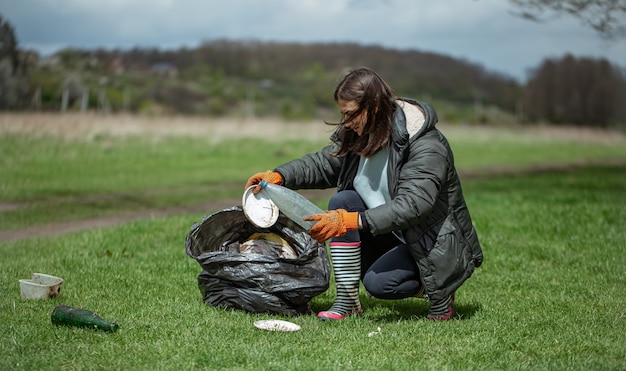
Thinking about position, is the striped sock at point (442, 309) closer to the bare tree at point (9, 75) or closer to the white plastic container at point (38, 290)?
the white plastic container at point (38, 290)

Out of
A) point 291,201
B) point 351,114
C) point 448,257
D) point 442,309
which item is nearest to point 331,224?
point 291,201

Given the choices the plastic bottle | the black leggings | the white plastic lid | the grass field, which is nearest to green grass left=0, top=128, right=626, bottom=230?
the grass field

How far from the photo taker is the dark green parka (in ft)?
16.1

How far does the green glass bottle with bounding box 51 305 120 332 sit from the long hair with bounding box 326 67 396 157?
1861 millimetres

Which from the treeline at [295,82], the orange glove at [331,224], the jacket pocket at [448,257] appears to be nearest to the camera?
the orange glove at [331,224]

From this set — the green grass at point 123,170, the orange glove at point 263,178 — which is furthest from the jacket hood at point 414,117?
the green grass at point 123,170

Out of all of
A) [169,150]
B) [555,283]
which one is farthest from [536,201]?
[169,150]

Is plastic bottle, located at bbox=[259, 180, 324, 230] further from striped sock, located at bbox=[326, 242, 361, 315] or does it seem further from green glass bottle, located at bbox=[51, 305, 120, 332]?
green glass bottle, located at bbox=[51, 305, 120, 332]

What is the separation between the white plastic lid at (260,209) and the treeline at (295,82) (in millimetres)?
36065

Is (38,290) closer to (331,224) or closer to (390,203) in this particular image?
(331,224)

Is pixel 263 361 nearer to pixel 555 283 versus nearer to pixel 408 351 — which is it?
pixel 408 351

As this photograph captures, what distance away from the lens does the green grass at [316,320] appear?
4.40 meters

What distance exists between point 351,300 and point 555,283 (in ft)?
7.24

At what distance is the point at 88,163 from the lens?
59.7ft
